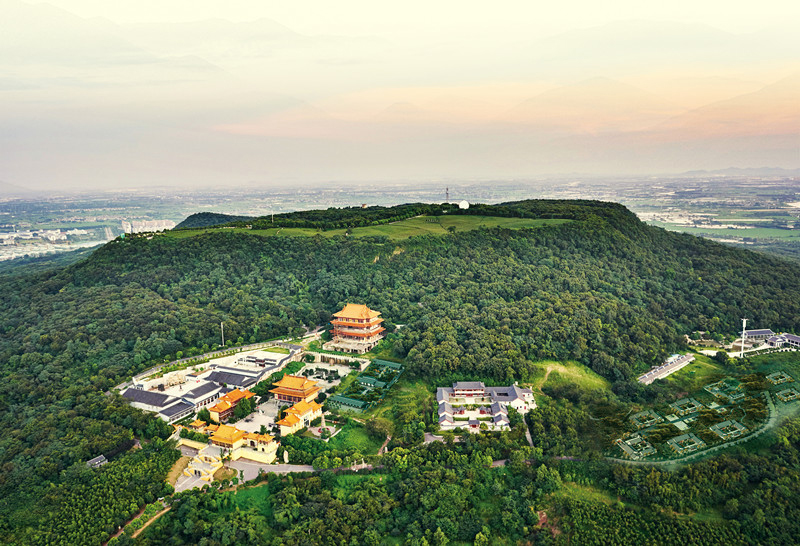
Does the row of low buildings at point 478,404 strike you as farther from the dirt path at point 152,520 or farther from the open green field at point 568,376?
the dirt path at point 152,520

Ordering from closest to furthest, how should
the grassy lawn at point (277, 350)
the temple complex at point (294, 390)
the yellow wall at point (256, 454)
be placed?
the yellow wall at point (256, 454) → the temple complex at point (294, 390) → the grassy lawn at point (277, 350)

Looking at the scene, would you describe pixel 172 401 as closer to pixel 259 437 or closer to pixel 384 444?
pixel 259 437

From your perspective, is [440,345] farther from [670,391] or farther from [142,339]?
[142,339]

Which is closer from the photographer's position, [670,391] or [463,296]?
[670,391]

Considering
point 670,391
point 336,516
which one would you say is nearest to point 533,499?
point 336,516

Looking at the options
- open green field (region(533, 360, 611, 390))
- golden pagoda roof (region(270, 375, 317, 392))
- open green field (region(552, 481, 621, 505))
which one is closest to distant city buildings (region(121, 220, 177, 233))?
golden pagoda roof (region(270, 375, 317, 392))

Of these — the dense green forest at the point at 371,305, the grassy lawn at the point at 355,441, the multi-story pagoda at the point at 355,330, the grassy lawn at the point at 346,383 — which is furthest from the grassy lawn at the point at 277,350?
the grassy lawn at the point at 355,441

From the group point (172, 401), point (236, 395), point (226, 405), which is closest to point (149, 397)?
point (172, 401)
